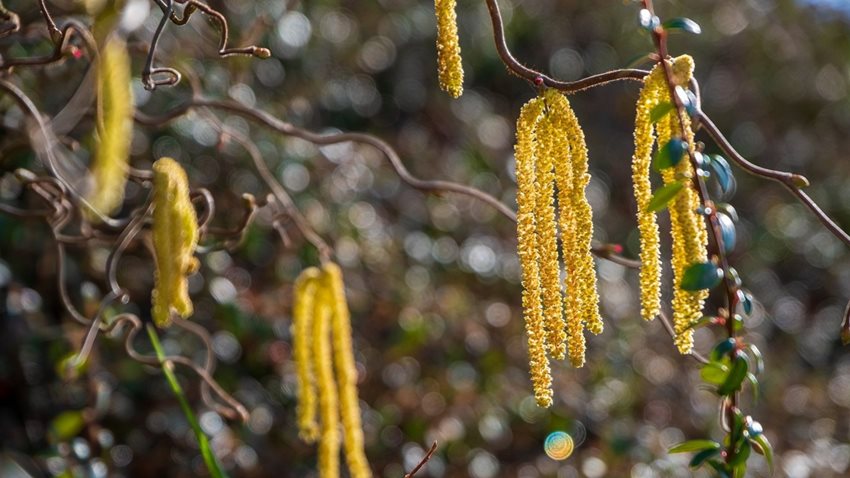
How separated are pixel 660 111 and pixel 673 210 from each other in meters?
0.09

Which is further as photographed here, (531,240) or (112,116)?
(531,240)

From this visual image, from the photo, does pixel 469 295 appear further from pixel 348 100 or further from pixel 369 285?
pixel 348 100

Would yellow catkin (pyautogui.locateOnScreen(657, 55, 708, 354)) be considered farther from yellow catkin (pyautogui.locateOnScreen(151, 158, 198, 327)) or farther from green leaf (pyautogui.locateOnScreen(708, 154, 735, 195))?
yellow catkin (pyautogui.locateOnScreen(151, 158, 198, 327))

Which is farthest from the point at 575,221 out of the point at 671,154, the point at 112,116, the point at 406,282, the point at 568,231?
the point at 406,282

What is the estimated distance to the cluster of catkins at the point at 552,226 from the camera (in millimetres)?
1024

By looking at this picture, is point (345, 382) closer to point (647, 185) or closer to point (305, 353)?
point (305, 353)

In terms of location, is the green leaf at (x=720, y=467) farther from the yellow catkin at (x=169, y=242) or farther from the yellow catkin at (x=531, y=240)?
the yellow catkin at (x=169, y=242)

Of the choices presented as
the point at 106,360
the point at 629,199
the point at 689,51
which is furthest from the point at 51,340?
the point at 689,51

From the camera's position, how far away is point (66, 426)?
209cm

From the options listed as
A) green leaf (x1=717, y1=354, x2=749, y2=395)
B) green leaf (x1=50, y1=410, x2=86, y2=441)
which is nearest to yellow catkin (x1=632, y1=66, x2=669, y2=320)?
green leaf (x1=717, y1=354, x2=749, y2=395)

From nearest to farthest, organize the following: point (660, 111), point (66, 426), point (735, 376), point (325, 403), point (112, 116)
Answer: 1. point (112, 116)
2. point (660, 111)
3. point (735, 376)
4. point (325, 403)
5. point (66, 426)

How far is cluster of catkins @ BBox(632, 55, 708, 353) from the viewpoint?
0.98m

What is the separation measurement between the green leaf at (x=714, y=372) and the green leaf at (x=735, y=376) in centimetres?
1

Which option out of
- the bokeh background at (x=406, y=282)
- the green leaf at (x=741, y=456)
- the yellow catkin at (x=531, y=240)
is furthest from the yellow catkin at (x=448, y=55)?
the bokeh background at (x=406, y=282)
